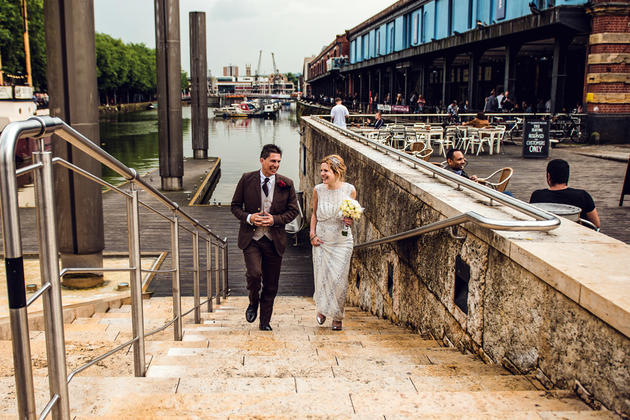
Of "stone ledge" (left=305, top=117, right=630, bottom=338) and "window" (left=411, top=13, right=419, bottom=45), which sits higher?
"window" (left=411, top=13, right=419, bottom=45)

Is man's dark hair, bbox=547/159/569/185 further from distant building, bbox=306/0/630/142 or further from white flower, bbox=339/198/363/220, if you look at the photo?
distant building, bbox=306/0/630/142

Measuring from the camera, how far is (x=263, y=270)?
5.50m

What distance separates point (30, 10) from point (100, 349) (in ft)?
170

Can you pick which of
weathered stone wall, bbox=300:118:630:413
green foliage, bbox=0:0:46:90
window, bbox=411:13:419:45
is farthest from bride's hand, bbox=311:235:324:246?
green foliage, bbox=0:0:46:90

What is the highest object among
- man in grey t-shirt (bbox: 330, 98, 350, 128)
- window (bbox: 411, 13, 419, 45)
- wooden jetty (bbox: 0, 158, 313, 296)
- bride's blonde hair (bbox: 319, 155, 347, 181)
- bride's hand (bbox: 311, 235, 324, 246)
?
window (bbox: 411, 13, 419, 45)

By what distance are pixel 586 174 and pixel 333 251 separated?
799 cm

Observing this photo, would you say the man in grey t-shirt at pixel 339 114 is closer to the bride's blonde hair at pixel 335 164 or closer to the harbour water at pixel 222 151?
the harbour water at pixel 222 151

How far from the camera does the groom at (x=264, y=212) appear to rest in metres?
5.28

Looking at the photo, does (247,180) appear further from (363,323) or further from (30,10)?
(30,10)

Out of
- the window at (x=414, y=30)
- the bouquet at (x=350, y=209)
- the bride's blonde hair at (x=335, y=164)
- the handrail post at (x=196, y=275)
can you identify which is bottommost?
the handrail post at (x=196, y=275)

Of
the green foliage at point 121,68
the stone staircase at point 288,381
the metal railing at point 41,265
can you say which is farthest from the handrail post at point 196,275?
the green foliage at point 121,68

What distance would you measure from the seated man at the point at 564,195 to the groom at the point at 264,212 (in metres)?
2.33

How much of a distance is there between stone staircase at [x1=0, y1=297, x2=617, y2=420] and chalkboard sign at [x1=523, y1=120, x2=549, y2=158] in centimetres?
1066

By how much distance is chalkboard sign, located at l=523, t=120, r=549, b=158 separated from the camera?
1408 cm
